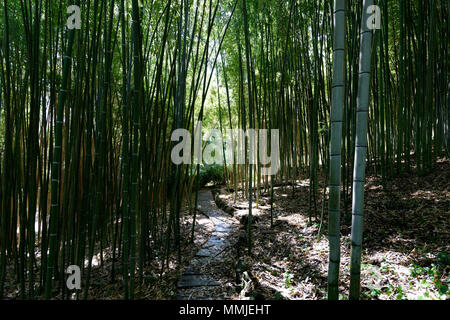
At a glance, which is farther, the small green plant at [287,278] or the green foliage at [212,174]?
the green foliage at [212,174]

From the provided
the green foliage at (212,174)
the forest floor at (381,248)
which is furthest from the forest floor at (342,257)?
the green foliage at (212,174)

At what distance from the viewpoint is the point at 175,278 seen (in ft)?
6.35

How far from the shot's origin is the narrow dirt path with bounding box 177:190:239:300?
1688 millimetres

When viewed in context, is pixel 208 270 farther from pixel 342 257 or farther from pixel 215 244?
A: pixel 342 257

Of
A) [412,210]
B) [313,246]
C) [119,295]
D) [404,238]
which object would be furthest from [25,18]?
[412,210]

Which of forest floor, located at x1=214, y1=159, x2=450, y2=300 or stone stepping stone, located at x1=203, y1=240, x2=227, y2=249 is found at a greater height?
forest floor, located at x1=214, y1=159, x2=450, y2=300

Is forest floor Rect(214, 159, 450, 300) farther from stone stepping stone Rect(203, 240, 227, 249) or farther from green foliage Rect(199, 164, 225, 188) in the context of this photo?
green foliage Rect(199, 164, 225, 188)

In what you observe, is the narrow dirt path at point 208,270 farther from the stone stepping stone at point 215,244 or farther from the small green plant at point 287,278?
the small green plant at point 287,278

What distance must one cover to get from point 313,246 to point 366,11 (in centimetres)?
170

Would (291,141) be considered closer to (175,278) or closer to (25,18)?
(175,278)

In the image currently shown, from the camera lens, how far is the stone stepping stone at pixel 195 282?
1.80m

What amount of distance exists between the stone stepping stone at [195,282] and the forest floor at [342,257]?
0.18ft

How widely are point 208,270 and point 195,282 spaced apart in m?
0.21

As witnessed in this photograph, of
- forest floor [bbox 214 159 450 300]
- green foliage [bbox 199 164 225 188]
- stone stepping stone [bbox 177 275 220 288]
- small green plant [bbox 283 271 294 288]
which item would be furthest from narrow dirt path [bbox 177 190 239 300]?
green foliage [bbox 199 164 225 188]
